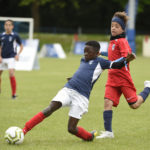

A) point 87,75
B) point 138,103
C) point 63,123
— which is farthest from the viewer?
point 63,123

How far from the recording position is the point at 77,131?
21.0 feet

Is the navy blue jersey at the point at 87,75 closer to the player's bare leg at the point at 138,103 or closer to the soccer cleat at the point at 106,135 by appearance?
the soccer cleat at the point at 106,135

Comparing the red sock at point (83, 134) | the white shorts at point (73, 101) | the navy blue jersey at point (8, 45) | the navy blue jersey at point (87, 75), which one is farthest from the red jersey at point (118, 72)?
the navy blue jersey at point (8, 45)

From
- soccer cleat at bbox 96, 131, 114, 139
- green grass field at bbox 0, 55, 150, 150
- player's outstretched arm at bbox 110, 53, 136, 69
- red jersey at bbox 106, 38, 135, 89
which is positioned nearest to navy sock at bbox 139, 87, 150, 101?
red jersey at bbox 106, 38, 135, 89

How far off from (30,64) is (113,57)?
1317cm

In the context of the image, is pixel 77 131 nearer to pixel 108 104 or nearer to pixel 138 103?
pixel 108 104

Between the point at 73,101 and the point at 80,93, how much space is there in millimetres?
148

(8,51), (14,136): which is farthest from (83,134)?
(8,51)

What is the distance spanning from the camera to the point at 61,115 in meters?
8.91

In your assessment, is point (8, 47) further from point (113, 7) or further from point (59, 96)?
point (113, 7)

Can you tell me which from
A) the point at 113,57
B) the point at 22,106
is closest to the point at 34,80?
the point at 22,106

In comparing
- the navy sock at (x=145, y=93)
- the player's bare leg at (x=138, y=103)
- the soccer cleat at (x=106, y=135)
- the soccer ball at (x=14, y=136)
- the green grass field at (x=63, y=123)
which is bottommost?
the green grass field at (x=63, y=123)

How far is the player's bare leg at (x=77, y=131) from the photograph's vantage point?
6.30 metres

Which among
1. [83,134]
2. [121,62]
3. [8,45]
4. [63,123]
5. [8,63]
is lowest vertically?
[63,123]
